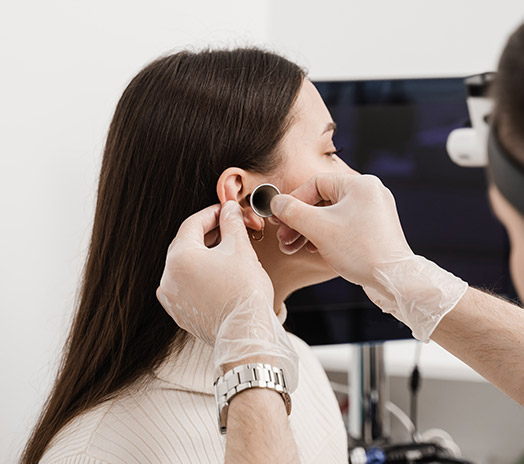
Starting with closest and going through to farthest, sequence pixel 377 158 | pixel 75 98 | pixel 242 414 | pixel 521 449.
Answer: pixel 242 414
pixel 75 98
pixel 377 158
pixel 521 449

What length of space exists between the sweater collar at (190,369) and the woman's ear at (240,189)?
22cm

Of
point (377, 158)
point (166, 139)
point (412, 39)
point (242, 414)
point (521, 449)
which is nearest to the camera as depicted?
point (242, 414)

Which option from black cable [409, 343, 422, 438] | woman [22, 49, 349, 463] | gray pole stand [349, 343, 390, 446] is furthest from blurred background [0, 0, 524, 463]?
black cable [409, 343, 422, 438]

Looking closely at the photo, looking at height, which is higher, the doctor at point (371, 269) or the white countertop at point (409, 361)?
the doctor at point (371, 269)

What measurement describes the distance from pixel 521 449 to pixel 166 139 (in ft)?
5.19

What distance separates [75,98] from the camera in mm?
1354

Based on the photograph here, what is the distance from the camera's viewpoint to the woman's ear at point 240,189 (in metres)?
1.05

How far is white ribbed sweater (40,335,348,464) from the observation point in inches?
38.2

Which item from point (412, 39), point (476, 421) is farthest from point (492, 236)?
point (412, 39)

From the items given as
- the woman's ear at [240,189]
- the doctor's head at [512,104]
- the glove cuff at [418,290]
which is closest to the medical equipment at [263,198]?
the woman's ear at [240,189]

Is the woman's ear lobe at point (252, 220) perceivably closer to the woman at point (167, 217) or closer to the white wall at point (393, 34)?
the woman at point (167, 217)

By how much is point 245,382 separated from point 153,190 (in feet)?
1.31

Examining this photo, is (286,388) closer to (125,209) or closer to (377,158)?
(125,209)

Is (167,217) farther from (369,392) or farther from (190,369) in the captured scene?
(369,392)
